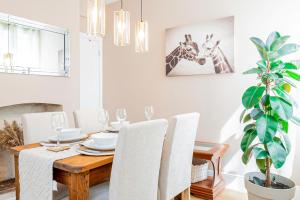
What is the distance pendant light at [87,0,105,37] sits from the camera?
66.7 inches

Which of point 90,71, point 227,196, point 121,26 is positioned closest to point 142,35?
point 121,26

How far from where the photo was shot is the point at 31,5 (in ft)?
9.17

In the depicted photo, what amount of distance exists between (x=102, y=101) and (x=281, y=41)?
3.12 metres

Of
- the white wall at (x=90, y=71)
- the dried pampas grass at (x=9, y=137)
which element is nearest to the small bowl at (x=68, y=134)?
the dried pampas grass at (x=9, y=137)

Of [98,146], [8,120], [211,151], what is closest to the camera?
[98,146]

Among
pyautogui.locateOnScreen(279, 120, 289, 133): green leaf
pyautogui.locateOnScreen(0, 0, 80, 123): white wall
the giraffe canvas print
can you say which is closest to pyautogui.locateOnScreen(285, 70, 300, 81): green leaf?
pyautogui.locateOnScreen(279, 120, 289, 133): green leaf

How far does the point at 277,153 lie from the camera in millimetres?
1763

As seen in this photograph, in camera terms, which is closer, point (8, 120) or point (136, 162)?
point (136, 162)

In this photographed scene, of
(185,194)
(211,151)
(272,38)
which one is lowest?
(185,194)

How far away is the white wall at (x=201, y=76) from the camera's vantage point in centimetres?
252

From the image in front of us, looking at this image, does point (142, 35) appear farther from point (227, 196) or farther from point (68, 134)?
point (227, 196)

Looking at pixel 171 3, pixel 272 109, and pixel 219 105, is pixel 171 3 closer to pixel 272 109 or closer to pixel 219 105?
pixel 219 105

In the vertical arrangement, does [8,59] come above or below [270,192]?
above

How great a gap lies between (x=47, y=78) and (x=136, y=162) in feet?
7.49
